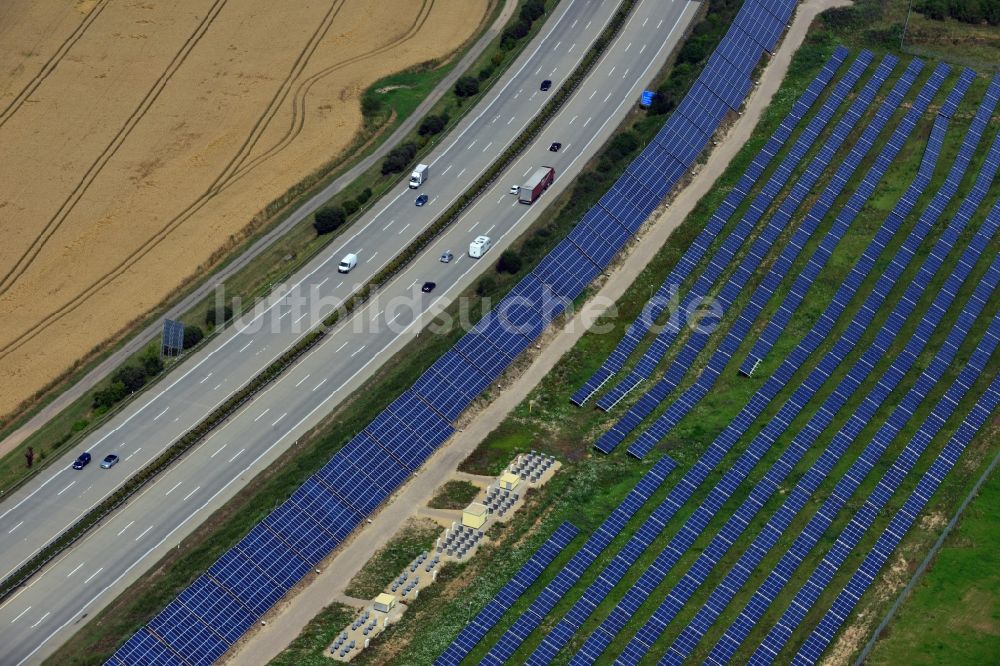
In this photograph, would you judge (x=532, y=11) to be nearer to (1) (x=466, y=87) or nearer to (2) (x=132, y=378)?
(1) (x=466, y=87)

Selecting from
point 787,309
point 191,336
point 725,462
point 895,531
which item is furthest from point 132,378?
point 895,531

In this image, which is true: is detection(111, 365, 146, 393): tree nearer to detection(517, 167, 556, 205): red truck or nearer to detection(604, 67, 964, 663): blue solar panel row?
detection(517, 167, 556, 205): red truck

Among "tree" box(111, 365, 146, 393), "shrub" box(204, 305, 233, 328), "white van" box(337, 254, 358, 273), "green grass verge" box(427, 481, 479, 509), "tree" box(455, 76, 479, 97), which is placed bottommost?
"tree" box(111, 365, 146, 393)

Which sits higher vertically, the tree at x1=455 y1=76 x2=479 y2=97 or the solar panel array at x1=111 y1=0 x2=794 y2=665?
the tree at x1=455 y1=76 x2=479 y2=97

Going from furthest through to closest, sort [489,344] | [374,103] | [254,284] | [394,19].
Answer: [394,19]
[374,103]
[254,284]
[489,344]

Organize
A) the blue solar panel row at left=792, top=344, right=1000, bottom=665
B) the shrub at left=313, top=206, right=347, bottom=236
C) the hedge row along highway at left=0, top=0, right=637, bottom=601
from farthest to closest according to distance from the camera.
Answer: the shrub at left=313, top=206, right=347, bottom=236, the hedge row along highway at left=0, top=0, right=637, bottom=601, the blue solar panel row at left=792, top=344, right=1000, bottom=665

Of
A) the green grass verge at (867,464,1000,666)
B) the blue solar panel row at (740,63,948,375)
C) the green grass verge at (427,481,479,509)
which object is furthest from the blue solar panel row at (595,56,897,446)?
the green grass verge at (867,464,1000,666)

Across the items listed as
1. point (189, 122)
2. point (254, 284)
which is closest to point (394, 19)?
point (189, 122)

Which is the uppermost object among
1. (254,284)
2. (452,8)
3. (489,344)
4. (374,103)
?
(452,8)

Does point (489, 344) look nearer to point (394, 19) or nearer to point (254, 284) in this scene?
point (254, 284)
